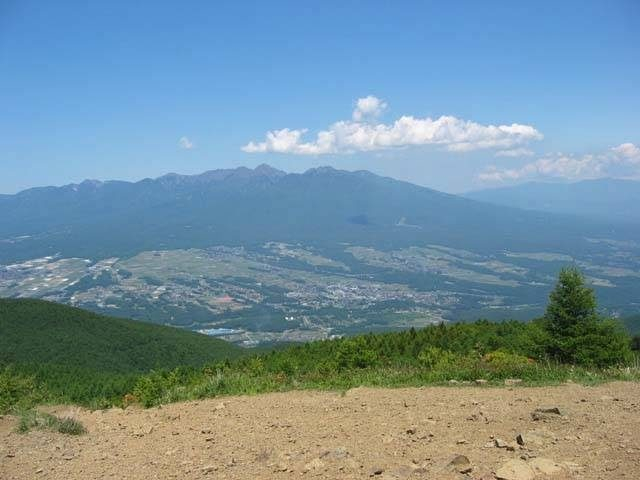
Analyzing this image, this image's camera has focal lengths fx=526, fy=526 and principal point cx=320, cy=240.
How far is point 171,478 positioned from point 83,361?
46390mm

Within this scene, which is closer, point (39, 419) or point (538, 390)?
point (39, 419)

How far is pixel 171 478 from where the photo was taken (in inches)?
238

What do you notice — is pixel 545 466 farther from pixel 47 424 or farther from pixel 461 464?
pixel 47 424

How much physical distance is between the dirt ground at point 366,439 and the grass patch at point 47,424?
15 cm

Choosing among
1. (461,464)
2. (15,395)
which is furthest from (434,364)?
(15,395)

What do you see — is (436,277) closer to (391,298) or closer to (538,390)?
(391,298)

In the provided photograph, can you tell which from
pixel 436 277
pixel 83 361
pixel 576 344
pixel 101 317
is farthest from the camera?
pixel 436 277

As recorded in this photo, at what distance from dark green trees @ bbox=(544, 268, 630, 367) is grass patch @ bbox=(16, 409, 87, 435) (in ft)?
35.5

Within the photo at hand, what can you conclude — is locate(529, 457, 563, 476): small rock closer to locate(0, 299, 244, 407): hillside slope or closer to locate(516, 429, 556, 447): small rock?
locate(516, 429, 556, 447): small rock

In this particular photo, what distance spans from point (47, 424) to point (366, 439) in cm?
499

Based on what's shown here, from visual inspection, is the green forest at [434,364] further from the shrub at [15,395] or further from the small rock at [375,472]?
the small rock at [375,472]

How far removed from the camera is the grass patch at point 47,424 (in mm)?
7949

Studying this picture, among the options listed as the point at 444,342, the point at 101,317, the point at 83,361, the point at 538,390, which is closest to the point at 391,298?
the point at 101,317

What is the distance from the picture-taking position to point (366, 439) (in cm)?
676
